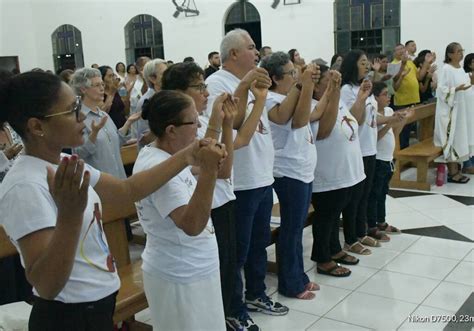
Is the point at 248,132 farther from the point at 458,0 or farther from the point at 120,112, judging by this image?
the point at 458,0

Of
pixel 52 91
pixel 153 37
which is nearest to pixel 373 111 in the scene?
pixel 52 91

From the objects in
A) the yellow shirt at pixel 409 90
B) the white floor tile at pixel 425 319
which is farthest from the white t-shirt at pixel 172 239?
the yellow shirt at pixel 409 90

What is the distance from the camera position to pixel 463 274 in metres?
3.32

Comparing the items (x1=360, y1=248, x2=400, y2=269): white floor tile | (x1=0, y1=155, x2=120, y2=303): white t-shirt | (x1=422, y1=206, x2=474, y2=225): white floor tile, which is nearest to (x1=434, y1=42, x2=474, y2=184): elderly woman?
(x1=422, y1=206, x2=474, y2=225): white floor tile

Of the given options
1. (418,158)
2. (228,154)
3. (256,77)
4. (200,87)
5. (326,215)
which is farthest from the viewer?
(418,158)

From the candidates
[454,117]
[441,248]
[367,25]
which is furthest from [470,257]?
[367,25]

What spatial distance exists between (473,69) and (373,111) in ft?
10.0

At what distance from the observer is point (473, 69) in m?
6.06

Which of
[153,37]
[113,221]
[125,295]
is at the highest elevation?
[153,37]

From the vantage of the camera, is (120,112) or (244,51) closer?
(244,51)

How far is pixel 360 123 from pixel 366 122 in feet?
0.20

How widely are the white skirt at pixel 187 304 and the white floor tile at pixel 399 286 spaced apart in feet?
5.40

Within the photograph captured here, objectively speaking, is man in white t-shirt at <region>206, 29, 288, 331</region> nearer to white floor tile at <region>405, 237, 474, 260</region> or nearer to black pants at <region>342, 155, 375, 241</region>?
black pants at <region>342, 155, 375, 241</region>

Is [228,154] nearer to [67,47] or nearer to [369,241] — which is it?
[369,241]
